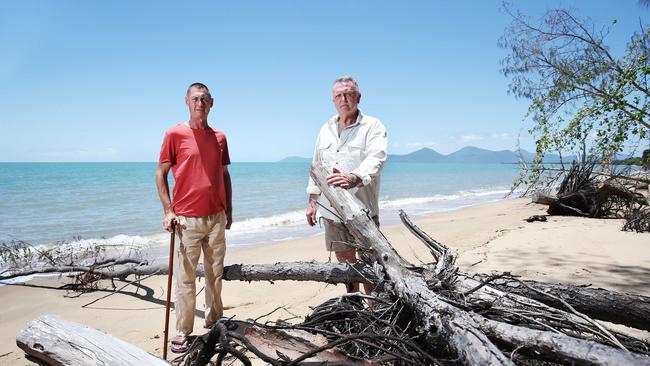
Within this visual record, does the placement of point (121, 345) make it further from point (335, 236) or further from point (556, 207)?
point (556, 207)

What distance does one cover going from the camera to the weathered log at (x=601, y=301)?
2362 mm

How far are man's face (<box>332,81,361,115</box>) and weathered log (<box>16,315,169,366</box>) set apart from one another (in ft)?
8.04

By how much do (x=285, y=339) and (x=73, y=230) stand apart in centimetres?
1310

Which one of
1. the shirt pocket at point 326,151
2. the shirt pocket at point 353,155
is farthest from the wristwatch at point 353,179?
the shirt pocket at point 326,151

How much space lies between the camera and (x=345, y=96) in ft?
10.9

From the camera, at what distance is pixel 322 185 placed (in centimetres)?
310

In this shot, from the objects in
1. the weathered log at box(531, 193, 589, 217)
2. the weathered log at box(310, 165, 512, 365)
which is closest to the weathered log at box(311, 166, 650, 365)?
the weathered log at box(310, 165, 512, 365)

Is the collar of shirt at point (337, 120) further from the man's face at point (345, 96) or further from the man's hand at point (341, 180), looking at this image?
the man's hand at point (341, 180)

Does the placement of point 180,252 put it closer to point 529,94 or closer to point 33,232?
point 529,94

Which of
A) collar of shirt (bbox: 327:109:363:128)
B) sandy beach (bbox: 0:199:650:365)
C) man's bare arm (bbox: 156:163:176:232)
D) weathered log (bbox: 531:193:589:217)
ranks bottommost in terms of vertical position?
sandy beach (bbox: 0:199:650:365)

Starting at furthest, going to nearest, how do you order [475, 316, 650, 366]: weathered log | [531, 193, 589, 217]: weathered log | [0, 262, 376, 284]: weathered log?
[531, 193, 589, 217]: weathered log, [0, 262, 376, 284]: weathered log, [475, 316, 650, 366]: weathered log

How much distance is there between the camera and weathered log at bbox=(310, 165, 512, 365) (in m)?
1.48

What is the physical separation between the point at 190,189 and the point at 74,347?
1.84 meters

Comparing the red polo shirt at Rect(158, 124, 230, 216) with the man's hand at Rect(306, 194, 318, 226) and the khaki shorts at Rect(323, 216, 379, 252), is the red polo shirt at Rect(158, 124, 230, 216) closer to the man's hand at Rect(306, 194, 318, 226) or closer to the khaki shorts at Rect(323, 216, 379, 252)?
the man's hand at Rect(306, 194, 318, 226)
